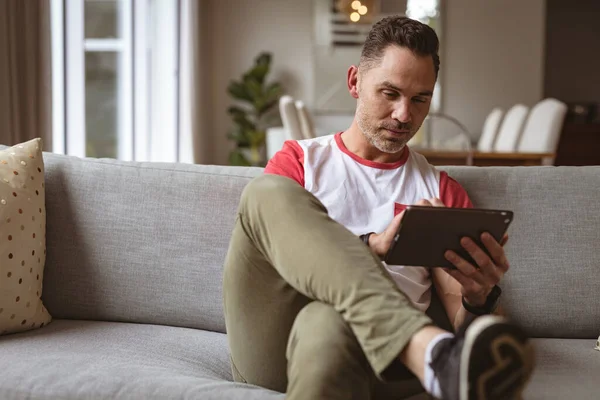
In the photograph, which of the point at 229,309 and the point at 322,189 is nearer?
the point at 229,309

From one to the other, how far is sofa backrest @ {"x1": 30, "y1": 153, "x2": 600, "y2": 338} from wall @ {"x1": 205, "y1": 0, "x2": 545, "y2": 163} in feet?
20.6

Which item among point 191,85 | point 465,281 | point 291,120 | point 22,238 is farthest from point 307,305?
point 191,85

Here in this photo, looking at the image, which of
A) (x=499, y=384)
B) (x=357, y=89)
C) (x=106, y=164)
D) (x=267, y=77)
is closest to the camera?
(x=499, y=384)

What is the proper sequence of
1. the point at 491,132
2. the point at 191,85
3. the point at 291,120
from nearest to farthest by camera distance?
the point at 291,120 < the point at 491,132 < the point at 191,85

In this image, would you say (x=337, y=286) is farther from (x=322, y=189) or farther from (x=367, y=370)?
(x=322, y=189)

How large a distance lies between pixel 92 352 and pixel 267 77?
690cm

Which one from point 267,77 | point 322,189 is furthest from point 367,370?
point 267,77

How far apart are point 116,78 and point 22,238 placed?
4.45m

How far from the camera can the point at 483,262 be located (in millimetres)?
1455

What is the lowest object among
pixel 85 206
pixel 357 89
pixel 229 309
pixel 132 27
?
pixel 229 309

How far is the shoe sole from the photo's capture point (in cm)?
110

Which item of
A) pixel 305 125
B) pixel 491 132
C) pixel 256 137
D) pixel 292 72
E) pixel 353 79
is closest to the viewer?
pixel 353 79

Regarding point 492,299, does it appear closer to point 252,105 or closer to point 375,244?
point 375,244

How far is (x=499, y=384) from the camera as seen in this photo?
3.67 feet
